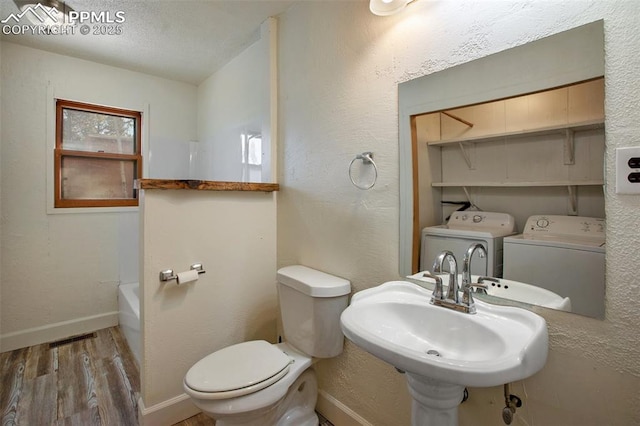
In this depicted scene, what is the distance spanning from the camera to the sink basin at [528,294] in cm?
85

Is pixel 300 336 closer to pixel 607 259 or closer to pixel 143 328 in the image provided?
pixel 143 328

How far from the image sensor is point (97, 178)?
254 centimetres

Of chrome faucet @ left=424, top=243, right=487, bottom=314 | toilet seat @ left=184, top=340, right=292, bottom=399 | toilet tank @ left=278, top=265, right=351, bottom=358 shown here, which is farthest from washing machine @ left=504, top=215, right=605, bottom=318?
toilet seat @ left=184, top=340, right=292, bottom=399

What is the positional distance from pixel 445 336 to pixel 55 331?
2906mm

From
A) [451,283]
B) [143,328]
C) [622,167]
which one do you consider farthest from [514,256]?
[143,328]

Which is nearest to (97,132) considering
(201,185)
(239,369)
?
(201,185)

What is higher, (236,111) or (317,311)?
(236,111)

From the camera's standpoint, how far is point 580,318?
82 centimetres

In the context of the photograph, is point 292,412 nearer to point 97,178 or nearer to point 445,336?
point 445,336

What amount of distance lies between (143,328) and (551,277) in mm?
1724

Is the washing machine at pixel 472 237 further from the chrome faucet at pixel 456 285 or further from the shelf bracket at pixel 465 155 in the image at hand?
the shelf bracket at pixel 465 155

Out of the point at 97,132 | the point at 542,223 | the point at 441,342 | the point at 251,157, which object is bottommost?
the point at 441,342

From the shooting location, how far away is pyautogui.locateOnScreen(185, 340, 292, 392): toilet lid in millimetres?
1178

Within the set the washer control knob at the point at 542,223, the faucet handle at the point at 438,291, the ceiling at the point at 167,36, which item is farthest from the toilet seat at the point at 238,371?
the ceiling at the point at 167,36
